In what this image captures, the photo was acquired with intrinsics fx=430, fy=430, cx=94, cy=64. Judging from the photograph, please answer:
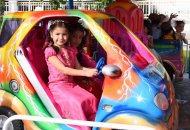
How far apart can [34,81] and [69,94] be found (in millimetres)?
345

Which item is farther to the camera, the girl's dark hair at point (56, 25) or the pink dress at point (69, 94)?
the girl's dark hair at point (56, 25)

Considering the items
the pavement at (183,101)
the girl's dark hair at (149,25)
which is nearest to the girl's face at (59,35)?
the pavement at (183,101)

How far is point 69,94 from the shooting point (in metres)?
3.81

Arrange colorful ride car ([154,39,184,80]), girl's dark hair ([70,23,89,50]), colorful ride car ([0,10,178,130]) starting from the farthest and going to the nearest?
colorful ride car ([154,39,184,80]) → girl's dark hair ([70,23,89,50]) → colorful ride car ([0,10,178,130])

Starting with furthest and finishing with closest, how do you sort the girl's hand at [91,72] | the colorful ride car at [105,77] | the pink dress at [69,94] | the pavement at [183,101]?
1. the pavement at [183,101]
2. the pink dress at [69,94]
3. the girl's hand at [91,72]
4. the colorful ride car at [105,77]

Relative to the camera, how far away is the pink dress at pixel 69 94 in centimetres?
374

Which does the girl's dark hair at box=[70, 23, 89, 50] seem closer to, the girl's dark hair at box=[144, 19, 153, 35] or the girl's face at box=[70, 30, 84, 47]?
the girl's face at box=[70, 30, 84, 47]

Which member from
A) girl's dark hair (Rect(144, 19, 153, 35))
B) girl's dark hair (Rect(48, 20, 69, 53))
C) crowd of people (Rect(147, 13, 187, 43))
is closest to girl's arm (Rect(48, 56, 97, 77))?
girl's dark hair (Rect(48, 20, 69, 53))

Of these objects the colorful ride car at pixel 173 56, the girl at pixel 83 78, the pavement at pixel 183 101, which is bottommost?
the pavement at pixel 183 101

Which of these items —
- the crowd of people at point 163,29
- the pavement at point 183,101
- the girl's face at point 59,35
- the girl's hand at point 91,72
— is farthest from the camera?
the crowd of people at point 163,29

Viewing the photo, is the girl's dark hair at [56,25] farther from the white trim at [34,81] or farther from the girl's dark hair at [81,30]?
the white trim at [34,81]

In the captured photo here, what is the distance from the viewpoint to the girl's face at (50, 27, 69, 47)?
3.90m

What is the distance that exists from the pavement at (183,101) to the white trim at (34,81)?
6.24 feet

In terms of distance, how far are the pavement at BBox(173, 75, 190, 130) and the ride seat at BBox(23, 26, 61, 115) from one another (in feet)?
6.25
